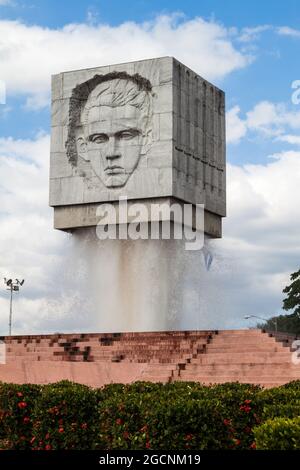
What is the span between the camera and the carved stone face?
23.5m

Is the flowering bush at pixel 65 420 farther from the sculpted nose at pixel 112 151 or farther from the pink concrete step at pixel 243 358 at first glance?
the sculpted nose at pixel 112 151

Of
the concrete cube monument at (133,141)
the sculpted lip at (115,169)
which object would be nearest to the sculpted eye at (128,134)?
the concrete cube monument at (133,141)

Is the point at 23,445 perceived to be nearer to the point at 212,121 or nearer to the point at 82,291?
the point at 82,291

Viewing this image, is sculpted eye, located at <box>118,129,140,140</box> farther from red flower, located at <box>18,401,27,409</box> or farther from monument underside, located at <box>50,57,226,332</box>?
red flower, located at <box>18,401,27,409</box>

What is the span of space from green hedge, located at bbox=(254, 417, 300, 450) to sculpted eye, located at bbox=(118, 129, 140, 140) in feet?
56.3

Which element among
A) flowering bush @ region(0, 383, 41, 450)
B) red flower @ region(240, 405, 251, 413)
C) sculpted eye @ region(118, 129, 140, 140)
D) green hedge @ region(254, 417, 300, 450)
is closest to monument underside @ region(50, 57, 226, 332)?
sculpted eye @ region(118, 129, 140, 140)

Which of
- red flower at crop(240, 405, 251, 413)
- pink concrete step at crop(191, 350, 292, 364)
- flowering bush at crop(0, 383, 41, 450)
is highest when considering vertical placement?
pink concrete step at crop(191, 350, 292, 364)

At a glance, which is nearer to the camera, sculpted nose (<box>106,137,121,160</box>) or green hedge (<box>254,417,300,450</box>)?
green hedge (<box>254,417,300,450</box>)

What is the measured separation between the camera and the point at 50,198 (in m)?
24.7

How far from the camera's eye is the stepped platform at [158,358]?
630 inches

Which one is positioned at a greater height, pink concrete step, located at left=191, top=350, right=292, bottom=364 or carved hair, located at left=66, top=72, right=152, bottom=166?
carved hair, located at left=66, top=72, right=152, bottom=166

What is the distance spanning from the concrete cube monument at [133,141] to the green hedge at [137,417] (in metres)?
12.8
